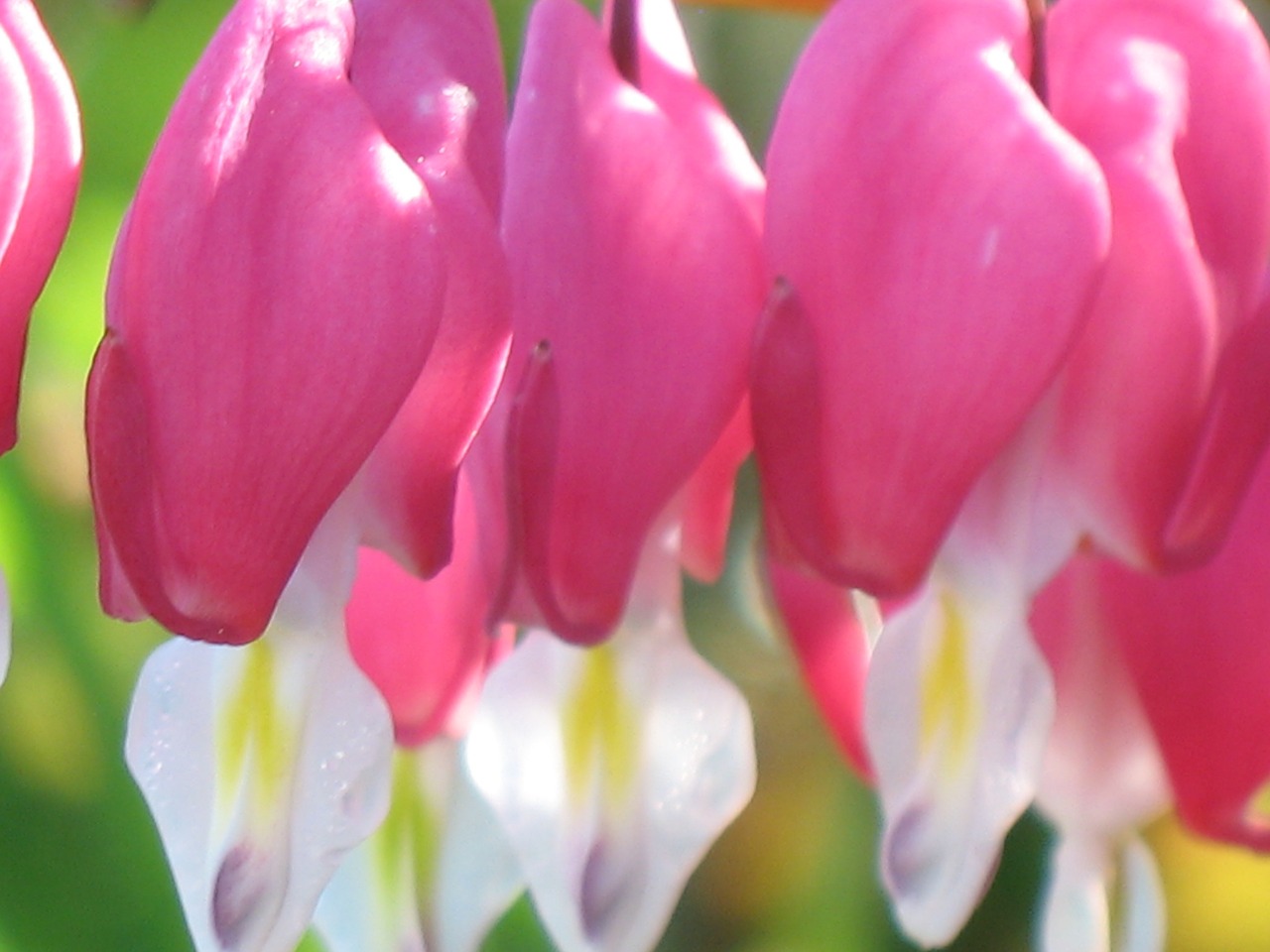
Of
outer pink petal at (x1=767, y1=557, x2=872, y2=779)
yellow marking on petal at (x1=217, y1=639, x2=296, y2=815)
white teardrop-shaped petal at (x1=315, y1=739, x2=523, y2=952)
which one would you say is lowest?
white teardrop-shaped petal at (x1=315, y1=739, x2=523, y2=952)

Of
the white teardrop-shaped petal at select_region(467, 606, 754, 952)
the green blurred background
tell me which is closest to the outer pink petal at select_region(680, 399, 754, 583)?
the white teardrop-shaped petal at select_region(467, 606, 754, 952)

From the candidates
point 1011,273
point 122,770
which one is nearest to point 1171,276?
point 1011,273

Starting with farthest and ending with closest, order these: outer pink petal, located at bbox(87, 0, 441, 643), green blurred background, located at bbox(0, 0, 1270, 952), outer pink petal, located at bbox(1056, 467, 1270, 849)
A: 1. green blurred background, located at bbox(0, 0, 1270, 952)
2. outer pink petal, located at bbox(1056, 467, 1270, 849)
3. outer pink petal, located at bbox(87, 0, 441, 643)

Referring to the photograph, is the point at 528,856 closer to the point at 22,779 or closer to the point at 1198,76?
the point at 1198,76

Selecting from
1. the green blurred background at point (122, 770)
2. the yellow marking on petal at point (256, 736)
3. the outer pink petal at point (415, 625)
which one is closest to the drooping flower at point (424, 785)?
the outer pink petal at point (415, 625)

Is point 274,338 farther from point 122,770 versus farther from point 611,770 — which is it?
point 122,770

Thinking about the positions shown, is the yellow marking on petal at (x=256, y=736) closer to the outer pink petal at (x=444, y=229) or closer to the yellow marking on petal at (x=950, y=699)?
the outer pink petal at (x=444, y=229)

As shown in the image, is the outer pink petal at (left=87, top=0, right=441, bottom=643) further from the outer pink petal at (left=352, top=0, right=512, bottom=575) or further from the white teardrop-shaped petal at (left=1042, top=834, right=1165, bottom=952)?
the white teardrop-shaped petal at (left=1042, top=834, right=1165, bottom=952)
